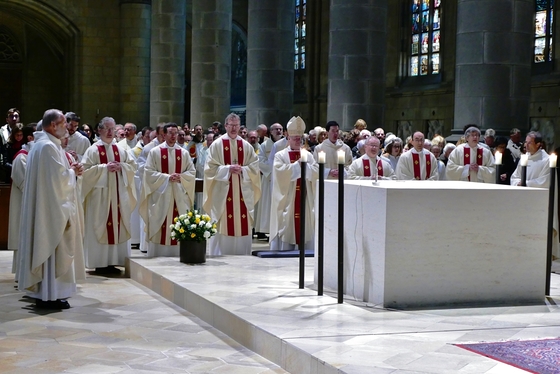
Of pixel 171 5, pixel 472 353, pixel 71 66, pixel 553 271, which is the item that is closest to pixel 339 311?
pixel 472 353

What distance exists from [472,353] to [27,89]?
29.1m

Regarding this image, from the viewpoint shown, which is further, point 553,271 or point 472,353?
point 553,271

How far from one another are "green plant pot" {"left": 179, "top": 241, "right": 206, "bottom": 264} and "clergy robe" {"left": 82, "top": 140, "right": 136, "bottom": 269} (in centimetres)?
103

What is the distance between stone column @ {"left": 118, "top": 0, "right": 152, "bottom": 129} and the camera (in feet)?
92.2

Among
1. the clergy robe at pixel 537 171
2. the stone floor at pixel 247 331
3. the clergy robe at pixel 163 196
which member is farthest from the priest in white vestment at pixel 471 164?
the clergy robe at pixel 163 196

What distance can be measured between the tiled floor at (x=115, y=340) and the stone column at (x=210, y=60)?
12.5 meters

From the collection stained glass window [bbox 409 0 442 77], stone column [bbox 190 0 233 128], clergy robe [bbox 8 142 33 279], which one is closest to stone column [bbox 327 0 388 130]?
stone column [bbox 190 0 233 128]

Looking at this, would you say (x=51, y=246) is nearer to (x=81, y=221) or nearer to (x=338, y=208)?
(x=81, y=221)

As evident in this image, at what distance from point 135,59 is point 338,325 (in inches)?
877

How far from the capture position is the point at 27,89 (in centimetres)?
3300

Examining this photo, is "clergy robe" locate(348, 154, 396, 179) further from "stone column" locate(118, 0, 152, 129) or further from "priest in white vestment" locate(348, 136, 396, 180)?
"stone column" locate(118, 0, 152, 129)

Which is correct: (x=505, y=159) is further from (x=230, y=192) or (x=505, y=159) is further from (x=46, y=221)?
(x=46, y=221)

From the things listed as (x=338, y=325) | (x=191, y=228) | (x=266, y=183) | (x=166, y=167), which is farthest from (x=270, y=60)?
(x=338, y=325)

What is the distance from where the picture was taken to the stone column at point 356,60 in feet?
52.3
